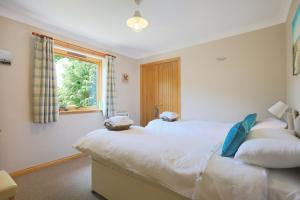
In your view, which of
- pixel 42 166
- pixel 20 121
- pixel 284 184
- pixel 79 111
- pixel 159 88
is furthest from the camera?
pixel 159 88

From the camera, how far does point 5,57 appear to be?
232 centimetres

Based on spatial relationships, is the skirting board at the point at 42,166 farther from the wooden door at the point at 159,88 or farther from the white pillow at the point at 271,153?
the white pillow at the point at 271,153

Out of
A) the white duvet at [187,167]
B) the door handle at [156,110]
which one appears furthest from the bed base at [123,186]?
the door handle at [156,110]

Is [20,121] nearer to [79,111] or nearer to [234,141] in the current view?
[79,111]

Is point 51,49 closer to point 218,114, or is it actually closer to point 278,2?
point 218,114

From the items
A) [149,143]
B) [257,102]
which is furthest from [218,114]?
[149,143]

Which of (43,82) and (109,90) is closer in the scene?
(43,82)

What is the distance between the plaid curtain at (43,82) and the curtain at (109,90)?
1131mm

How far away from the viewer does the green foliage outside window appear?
3.16 meters

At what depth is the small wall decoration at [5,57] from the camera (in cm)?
228

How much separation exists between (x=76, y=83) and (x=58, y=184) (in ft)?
6.61

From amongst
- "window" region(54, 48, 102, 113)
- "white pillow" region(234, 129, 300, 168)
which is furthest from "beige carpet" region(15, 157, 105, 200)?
"white pillow" region(234, 129, 300, 168)

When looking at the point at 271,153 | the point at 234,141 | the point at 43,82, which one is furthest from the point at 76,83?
the point at 271,153

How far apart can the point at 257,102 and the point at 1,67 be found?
417 cm
